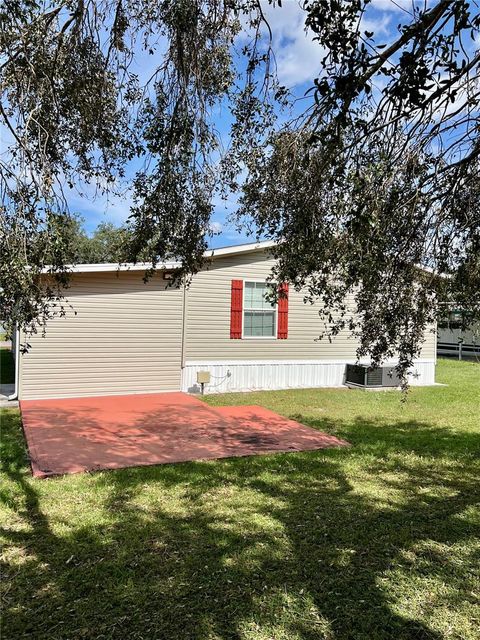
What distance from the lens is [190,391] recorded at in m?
11.3

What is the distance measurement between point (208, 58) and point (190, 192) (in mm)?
1066

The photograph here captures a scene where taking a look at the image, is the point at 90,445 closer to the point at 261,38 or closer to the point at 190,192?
the point at 190,192

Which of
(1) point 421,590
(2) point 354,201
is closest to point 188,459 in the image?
(1) point 421,590

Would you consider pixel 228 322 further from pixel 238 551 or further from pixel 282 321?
pixel 238 551

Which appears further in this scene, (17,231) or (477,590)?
(477,590)

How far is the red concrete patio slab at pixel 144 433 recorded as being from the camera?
19.9 feet

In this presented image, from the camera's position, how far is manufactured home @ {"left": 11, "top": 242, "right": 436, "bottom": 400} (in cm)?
1006

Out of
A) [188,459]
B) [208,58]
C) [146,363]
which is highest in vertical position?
[208,58]

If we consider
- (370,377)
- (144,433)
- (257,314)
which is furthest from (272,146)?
(370,377)

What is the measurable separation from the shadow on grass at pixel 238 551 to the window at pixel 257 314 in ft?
20.1

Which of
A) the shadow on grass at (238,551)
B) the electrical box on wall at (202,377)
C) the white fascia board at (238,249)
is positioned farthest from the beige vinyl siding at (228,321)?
the shadow on grass at (238,551)

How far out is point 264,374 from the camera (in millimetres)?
12062

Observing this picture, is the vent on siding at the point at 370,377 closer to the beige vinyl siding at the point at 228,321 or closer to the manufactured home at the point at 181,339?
the manufactured home at the point at 181,339

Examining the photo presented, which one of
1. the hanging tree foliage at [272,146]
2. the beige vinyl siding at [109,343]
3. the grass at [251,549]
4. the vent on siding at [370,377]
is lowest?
the grass at [251,549]
